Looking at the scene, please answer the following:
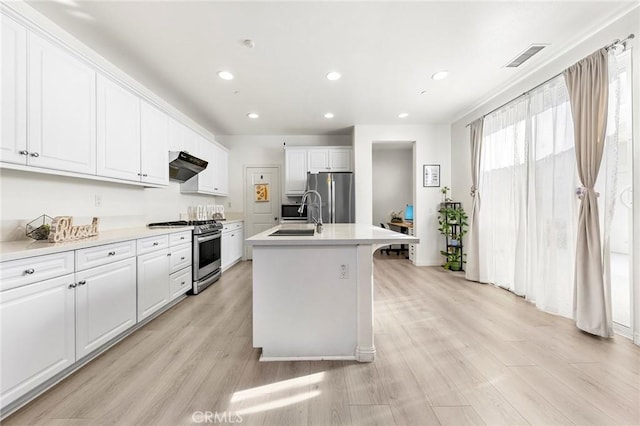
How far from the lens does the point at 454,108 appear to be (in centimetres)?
416

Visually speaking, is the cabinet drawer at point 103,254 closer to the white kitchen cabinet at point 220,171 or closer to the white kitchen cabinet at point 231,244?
the white kitchen cabinet at point 231,244

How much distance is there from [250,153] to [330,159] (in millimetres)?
1836

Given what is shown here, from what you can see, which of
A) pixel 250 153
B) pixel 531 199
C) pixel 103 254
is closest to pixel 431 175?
pixel 531 199

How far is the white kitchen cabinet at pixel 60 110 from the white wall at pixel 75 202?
33 centimetres

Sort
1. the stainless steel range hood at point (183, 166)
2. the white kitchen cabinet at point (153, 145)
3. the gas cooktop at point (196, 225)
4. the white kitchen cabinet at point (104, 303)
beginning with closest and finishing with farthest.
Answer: the white kitchen cabinet at point (104, 303)
the white kitchen cabinet at point (153, 145)
the gas cooktop at point (196, 225)
the stainless steel range hood at point (183, 166)

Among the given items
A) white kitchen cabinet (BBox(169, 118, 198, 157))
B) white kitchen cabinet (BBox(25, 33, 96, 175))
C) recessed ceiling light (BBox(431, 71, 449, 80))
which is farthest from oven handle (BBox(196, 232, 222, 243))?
recessed ceiling light (BBox(431, 71, 449, 80))

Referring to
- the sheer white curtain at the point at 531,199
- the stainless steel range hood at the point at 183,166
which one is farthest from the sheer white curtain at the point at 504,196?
the stainless steel range hood at the point at 183,166

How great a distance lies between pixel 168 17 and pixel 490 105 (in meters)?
4.16

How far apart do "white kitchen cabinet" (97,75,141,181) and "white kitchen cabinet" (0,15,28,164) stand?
597 millimetres

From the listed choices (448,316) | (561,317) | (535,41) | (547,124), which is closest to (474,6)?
(535,41)

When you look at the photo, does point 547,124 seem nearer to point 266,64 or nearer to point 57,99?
point 266,64

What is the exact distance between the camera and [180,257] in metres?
3.06

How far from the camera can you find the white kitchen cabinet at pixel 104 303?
Result: 1710 millimetres

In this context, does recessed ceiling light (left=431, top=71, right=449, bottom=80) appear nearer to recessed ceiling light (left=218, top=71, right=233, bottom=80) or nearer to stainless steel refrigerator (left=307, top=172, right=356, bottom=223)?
stainless steel refrigerator (left=307, top=172, right=356, bottom=223)
